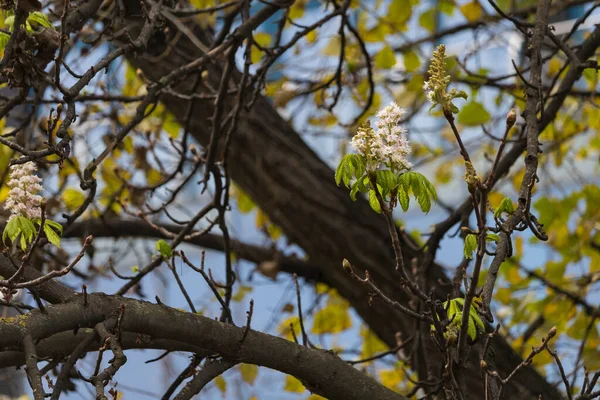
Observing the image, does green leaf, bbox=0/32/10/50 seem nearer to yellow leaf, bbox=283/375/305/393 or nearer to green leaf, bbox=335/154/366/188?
green leaf, bbox=335/154/366/188

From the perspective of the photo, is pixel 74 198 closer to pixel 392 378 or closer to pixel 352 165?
pixel 392 378

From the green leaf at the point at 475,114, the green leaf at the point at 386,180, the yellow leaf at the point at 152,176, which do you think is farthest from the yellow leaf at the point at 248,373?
the green leaf at the point at 386,180

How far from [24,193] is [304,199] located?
1671 mm

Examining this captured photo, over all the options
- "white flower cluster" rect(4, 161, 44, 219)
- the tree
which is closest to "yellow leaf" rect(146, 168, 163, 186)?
the tree

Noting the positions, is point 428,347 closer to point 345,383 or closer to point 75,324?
point 345,383

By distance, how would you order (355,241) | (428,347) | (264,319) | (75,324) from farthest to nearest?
(264,319) < (355,241) < (428,347) < (75,324)

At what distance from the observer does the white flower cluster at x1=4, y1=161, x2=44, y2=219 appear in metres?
1.36

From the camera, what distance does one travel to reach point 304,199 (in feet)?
9.77

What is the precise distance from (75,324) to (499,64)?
605 centimetres

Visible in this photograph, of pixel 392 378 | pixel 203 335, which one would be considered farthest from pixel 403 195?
pixel 392 378

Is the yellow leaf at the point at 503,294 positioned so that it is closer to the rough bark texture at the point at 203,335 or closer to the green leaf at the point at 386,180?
the rough bark texture at the point at 203,335

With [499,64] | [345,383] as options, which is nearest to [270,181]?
[345,383]

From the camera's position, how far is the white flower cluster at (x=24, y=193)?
1.36 m

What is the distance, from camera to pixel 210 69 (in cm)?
298
